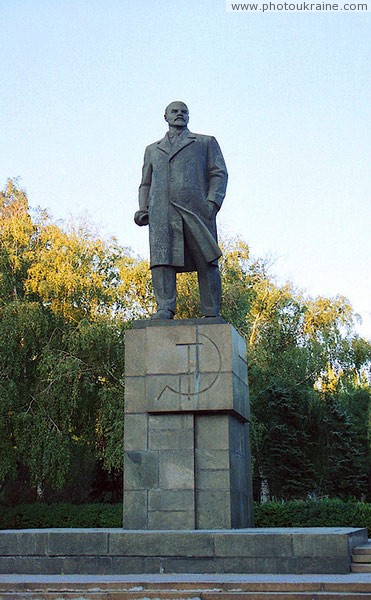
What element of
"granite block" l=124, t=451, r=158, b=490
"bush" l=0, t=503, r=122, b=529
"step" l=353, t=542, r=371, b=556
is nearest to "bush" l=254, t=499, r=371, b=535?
"bush" l=0, t=503, r=122, b=529

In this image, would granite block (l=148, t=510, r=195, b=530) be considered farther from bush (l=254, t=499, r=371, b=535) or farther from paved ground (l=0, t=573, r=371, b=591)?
bush (l=254, t=499, r=371, b=535)

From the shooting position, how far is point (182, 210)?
984cm

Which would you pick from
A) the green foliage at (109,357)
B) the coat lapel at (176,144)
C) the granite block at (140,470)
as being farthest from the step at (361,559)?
the green foliage at (109,357)

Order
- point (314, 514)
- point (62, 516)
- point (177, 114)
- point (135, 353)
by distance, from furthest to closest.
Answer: point (62, 516)
point (314, 514)
point (177, 114)
point (135, 353)

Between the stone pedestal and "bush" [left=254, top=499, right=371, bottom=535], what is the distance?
732cm

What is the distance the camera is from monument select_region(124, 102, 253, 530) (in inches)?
348

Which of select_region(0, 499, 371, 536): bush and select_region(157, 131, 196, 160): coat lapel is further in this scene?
select_region(0, 499, 371, 536): bush

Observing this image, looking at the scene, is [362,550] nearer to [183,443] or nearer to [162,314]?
[183,443]

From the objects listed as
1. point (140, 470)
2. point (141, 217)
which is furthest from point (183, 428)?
point (141, 217)

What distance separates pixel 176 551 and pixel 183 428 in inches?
71.5

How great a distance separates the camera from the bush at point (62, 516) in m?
18.1

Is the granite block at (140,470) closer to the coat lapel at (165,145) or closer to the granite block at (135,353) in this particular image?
the granite block at (135,353)

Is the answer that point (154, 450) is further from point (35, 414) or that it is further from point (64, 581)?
point (35, 414)

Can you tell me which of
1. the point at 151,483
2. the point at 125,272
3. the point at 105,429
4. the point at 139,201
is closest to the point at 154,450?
the point at 151,483
